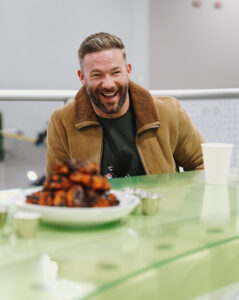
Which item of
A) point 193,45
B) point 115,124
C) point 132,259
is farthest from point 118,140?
point 193,45

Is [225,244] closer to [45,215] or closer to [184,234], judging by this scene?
[184,234]

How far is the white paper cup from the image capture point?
1.35 meters

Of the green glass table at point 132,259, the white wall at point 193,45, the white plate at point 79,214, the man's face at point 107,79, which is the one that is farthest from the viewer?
the white wall at point 193,45

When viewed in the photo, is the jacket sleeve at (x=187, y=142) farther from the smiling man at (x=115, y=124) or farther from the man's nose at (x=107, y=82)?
the man's nose at (x=107, y=82)

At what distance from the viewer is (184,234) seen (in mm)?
863

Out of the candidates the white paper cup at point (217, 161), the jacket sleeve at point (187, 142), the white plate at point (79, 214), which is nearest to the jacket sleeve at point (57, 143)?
the jacket sleeve at point (187, 142)

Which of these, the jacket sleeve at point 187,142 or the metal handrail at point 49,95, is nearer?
the jacket sleeve at point 187,142

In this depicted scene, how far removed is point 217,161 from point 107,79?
0.76 metres

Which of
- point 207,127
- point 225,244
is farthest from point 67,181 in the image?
point 207,127

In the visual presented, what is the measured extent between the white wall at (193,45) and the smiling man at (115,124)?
4.03 metres

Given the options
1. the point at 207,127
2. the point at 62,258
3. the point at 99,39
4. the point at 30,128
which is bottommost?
the point at 30,128

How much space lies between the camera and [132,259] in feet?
2.39

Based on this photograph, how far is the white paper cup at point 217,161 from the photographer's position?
4.44ft

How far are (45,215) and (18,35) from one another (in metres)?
6.47
